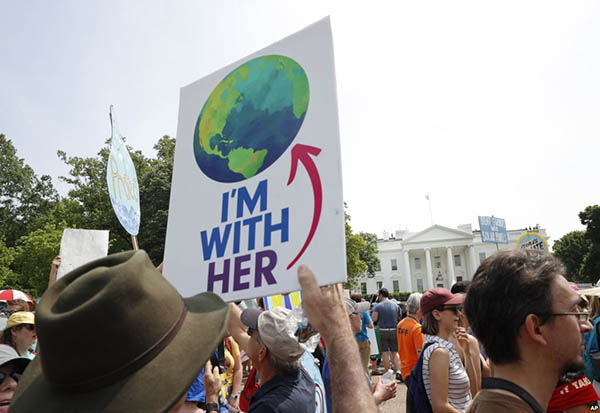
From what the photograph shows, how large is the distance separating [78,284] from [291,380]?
1675mm

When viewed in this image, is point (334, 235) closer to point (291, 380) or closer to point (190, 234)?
point (190, 234)

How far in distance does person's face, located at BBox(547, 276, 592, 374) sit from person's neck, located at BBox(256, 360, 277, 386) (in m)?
1.56

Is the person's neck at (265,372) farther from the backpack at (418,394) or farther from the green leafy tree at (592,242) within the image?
the green leafy tree at (592,242)

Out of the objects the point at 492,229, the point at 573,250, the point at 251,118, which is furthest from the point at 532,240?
the point at 573,250

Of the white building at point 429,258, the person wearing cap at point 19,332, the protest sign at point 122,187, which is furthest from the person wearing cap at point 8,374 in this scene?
the white building at point 429,258

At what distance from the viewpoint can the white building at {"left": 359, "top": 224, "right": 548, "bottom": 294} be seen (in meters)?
81.2

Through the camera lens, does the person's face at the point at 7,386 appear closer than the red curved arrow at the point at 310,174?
No

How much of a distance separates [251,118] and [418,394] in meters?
2.30

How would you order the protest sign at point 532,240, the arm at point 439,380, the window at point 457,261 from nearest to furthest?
1. the arm at point 439,380
2. the protest sign at point 532,240
3. the window at point 457,261

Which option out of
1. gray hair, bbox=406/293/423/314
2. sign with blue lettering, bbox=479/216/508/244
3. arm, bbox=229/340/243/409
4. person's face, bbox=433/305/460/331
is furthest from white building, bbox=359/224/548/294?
person's face, bbox=433/305/460/331

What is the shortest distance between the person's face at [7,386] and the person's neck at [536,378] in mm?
2514

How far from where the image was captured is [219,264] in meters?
1.80

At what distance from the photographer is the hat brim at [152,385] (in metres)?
0.99

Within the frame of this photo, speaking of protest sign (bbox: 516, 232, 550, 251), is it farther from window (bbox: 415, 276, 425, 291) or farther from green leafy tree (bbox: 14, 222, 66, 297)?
window (bbox: 415, 276, 425, 291)
